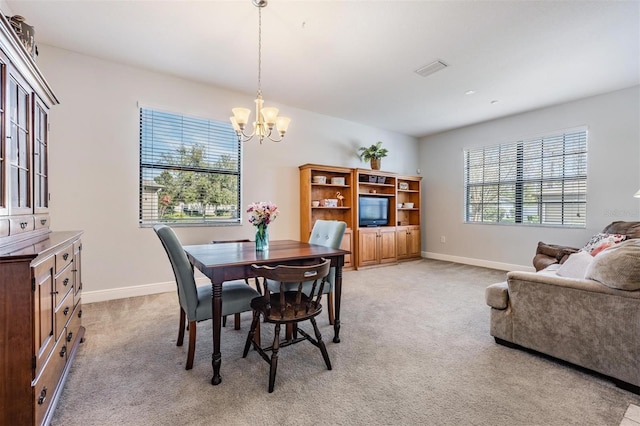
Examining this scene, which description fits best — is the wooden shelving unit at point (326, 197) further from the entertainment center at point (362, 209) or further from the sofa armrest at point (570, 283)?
the sofa armrest at point (570, 283)

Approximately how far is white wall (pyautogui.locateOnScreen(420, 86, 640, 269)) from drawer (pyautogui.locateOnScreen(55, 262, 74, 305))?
5970 millimetres

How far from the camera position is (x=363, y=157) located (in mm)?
5699

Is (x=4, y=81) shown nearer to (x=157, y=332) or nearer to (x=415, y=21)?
(x=157, y=332)

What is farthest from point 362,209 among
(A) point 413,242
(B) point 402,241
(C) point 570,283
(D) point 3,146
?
(D) point 3,146

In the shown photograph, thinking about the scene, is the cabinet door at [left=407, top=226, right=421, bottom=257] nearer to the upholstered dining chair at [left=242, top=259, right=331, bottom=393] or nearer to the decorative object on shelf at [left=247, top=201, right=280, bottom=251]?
the decorative object on shelf at [left=247, top=201, right=280, bottom=251]

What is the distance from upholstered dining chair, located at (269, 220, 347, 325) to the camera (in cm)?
267

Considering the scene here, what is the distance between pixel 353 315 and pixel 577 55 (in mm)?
3703

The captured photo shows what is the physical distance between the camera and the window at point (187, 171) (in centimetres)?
365

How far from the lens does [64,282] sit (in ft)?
6.00

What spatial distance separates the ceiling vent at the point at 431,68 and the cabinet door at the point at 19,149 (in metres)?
3.63

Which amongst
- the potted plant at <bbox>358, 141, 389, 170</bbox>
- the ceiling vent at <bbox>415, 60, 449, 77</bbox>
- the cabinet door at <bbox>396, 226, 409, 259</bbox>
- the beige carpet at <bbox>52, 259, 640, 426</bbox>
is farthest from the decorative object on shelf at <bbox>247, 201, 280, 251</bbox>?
the cabinet door at <bbox>396, 226, 409, 259</bbox>

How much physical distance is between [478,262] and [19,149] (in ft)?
20.9

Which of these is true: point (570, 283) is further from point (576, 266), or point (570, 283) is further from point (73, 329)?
point (73, 329)

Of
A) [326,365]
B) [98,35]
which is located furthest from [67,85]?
[326,365]
